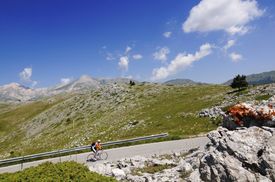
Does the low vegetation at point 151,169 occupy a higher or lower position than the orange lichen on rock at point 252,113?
lower

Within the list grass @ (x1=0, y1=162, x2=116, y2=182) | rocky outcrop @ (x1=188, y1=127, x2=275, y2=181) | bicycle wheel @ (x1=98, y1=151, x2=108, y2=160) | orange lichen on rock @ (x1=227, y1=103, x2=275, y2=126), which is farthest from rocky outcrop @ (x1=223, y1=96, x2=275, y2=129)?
bicycle wheel @ (x1=98, y1=151, x2=108, y2=160)

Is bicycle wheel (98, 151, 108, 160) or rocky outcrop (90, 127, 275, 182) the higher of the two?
rocky outcrop (90, 127, 275, 182)

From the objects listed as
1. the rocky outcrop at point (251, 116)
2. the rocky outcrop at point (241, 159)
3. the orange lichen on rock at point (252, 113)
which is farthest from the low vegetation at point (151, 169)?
the orange lichen on rock at point (252, 113)

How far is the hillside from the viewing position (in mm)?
54497

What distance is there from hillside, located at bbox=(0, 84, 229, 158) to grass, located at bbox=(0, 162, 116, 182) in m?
27.9

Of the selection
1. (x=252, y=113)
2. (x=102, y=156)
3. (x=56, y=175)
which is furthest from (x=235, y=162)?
(x=102, y=156)

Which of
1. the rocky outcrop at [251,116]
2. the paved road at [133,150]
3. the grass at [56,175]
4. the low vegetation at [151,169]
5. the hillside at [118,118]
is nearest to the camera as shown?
the grass at [56,175]

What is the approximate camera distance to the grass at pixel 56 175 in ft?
46.4

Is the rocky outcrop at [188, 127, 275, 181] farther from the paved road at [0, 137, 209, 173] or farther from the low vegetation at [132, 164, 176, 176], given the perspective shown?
the paved road at [0, 137, 209, 173]

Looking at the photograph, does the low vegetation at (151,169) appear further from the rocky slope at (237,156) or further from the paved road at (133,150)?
the paved road at (133,150)

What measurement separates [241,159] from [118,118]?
5555 cm

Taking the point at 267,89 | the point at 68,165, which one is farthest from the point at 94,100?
the point at 68,165

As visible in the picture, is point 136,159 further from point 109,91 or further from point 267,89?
point 109,91

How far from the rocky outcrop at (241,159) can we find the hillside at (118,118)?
81.6 feet
